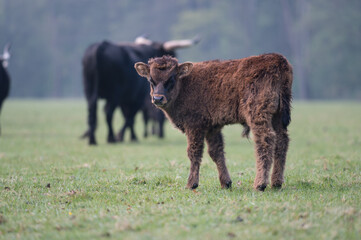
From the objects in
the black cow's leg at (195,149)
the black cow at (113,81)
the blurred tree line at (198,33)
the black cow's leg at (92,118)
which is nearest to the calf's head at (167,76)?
the black cow's leg at (195,149)

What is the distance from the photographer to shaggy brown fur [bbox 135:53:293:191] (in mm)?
6996

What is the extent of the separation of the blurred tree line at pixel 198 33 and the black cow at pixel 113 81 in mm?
49969

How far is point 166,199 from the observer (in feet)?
21.8

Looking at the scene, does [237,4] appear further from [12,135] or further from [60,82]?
[12,135]

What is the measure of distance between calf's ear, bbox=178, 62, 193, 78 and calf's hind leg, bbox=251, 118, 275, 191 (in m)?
1.35

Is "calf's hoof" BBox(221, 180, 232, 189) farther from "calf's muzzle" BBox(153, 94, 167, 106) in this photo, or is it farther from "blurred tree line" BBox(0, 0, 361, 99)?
"blurred tree line" BBox(0, 0, 361, 99)

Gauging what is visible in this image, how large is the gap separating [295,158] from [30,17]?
232 ft

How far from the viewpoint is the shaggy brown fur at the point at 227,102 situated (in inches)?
275

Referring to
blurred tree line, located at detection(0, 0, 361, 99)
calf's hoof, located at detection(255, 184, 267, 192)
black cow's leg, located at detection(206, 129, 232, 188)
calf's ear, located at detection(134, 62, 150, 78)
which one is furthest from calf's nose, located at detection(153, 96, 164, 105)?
blurred tree line, located at detection(0, 0, 361, 99)

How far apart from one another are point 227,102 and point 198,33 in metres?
62.9

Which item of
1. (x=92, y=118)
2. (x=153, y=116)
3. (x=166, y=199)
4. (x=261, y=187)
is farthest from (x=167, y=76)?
(x=153, y=116)

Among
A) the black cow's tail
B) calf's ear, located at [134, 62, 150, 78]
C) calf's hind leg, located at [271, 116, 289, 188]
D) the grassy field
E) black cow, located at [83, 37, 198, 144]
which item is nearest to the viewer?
the grassy field

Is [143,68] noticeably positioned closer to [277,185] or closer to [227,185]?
[227,185]

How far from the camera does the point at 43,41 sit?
2950 inches
